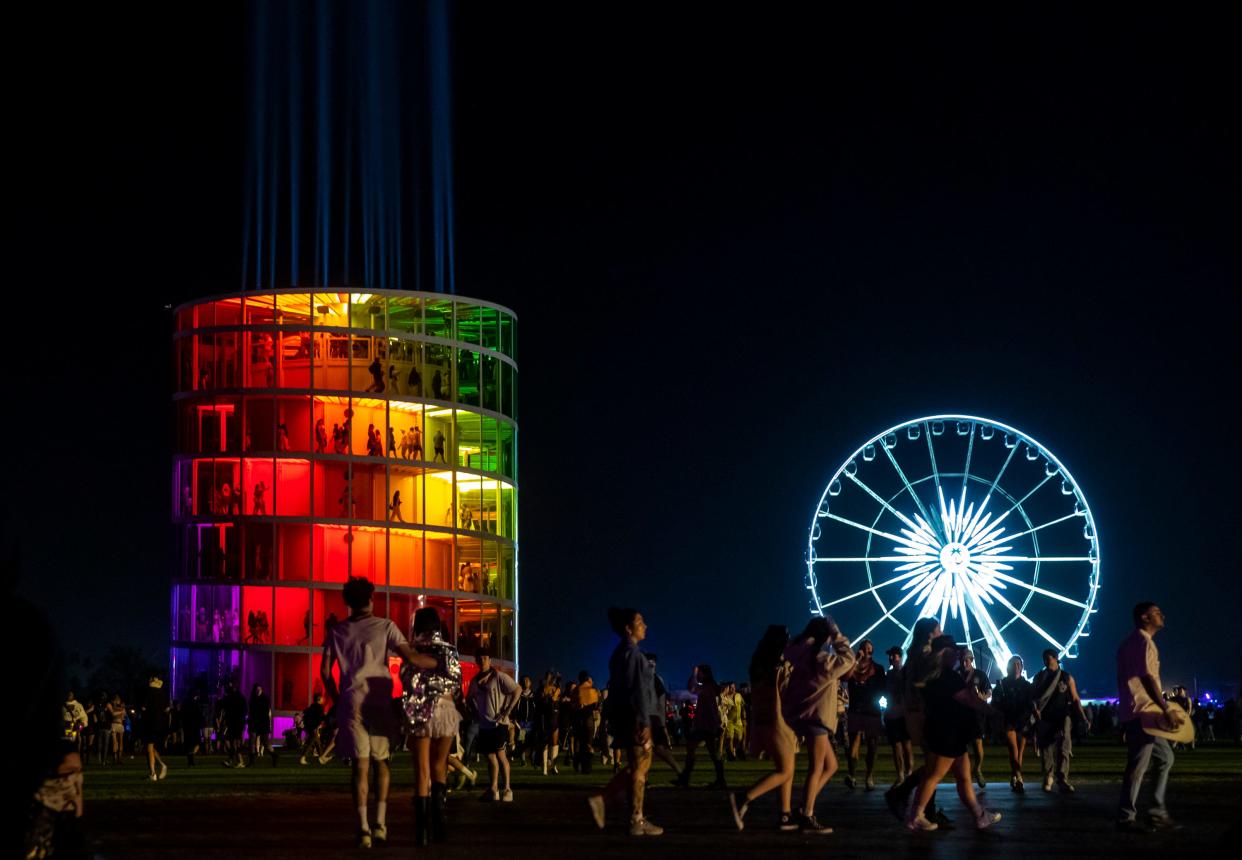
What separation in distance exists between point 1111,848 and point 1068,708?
383 inches

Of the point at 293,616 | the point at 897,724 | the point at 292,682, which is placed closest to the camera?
the point at 897,724

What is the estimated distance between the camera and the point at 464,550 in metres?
71.3

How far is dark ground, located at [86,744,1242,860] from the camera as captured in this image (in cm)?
1347

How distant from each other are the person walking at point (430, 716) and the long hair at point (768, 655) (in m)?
2.67

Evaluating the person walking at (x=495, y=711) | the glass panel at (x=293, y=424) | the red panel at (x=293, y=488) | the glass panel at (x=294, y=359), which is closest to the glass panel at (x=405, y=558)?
the red panel at (x=293, y=488)

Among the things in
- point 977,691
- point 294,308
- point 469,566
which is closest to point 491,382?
point 469,566

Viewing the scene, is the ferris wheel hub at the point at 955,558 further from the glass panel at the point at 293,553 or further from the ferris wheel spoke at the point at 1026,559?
the glass panel at the point at 293,553

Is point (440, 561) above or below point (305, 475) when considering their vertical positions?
below

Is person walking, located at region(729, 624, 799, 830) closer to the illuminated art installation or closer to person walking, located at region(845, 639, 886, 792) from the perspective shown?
person walking, located at region(845, 639, 886, 792)

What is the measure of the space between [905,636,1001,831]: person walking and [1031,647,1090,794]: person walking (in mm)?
7678

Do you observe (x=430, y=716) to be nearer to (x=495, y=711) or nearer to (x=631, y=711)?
(x=631, y=711)

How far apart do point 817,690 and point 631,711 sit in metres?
1.74

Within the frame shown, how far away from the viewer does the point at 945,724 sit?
1488cm

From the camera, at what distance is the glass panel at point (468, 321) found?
2815 inches
